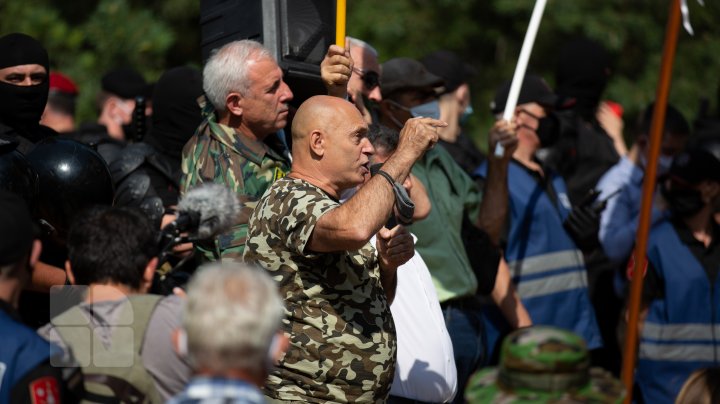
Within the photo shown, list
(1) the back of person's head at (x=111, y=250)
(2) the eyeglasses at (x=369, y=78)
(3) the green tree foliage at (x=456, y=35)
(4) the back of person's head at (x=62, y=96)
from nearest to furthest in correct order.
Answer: (1) the back of person's head at (x=111, y=250) → (2) the eyeglasses at (x=369, y=78) → (4) the back of person's head at (x=62, y=96) → (3) the green tree foliage at (x=456, y=35)

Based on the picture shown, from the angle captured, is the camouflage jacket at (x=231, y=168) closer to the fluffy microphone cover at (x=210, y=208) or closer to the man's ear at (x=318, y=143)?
the man's ear at (x=318, y=143)

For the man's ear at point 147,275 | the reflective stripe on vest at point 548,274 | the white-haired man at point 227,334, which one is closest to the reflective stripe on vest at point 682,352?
the reflective stripe on vest at point 548,274

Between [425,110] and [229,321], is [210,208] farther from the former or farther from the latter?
[425,110]

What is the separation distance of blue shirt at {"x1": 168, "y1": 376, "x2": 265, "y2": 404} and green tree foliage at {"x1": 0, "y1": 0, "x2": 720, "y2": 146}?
25.6 feet

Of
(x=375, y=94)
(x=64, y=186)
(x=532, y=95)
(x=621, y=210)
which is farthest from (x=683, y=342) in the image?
(x=64, y=186)

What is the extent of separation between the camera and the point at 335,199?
4.61 m

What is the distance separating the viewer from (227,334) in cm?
290

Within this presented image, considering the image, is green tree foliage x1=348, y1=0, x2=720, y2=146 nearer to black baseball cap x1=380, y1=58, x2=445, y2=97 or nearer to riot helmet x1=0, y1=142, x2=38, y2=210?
black baseball cap x1=380, y1=58, x2=445, y2=97

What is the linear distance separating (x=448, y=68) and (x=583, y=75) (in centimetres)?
138

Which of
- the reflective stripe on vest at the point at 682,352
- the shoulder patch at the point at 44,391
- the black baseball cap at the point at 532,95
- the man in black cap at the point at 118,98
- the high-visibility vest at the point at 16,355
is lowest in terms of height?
the reflective stripe on vest at the point at 682,352

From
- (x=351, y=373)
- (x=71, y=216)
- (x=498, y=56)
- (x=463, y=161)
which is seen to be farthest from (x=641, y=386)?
(x=498, y=56)

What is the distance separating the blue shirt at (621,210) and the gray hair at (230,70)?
2.74 metres

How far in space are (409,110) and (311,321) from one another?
251cm

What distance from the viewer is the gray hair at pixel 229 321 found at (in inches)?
114
